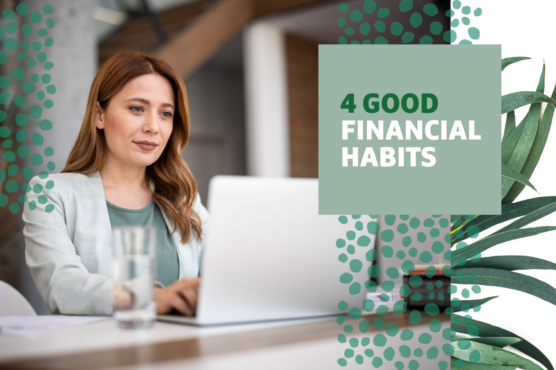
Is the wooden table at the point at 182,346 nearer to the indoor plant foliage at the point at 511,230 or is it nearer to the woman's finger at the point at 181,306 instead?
the woman's finger at the point at 181,306

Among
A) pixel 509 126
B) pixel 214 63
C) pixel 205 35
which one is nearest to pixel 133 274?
pixel 509 126

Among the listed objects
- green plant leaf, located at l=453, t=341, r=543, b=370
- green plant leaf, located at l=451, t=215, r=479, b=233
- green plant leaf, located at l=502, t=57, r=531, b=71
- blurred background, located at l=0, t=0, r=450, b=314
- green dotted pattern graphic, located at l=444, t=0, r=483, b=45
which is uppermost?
blurred background, located at l=0, t=0, r=450, b=314

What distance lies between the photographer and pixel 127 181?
162 cm

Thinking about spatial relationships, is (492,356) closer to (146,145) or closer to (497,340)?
(497,340)

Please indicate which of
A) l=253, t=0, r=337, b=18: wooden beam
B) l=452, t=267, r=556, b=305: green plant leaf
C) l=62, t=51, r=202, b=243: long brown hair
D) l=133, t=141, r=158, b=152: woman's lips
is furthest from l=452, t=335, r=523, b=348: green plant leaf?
l=253, t=0, r=337, b=18: wooden beam

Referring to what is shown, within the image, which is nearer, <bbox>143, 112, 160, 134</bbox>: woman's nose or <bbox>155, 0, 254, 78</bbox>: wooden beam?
<bbox>143, 112, 160, 134</bbox>: woman's nose

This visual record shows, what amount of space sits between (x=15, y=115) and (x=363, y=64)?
8.14 ft

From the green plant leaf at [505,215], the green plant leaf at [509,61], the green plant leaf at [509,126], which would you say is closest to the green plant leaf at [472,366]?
the green plant leaf at [505,215]

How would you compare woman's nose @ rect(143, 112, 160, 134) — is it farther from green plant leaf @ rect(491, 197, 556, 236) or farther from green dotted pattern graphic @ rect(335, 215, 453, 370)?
green plant leaf @ rect(491, 197, 556, 236)

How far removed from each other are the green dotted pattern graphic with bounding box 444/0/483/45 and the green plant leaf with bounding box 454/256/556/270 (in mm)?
505

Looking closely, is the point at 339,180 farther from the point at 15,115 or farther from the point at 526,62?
the point at 15,115

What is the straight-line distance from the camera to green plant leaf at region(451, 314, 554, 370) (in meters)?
1.17

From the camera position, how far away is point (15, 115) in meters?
3.07

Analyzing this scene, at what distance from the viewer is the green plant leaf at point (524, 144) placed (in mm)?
1203
